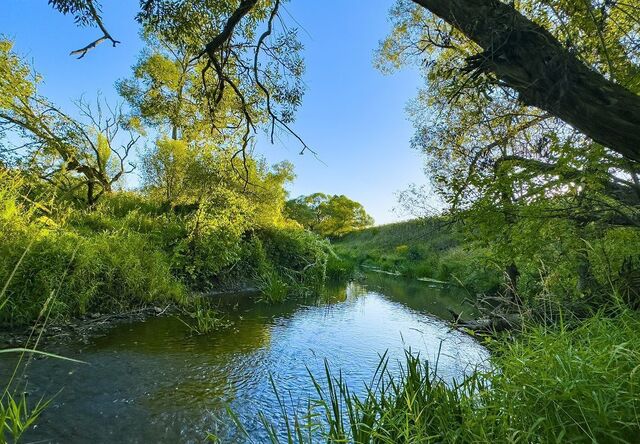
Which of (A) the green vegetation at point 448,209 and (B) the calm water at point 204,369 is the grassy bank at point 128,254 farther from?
(B) the calm water at point 204,369

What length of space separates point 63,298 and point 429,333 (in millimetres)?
7676

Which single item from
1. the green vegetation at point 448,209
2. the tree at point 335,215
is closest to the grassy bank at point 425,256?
the green vegetation at point 448,209

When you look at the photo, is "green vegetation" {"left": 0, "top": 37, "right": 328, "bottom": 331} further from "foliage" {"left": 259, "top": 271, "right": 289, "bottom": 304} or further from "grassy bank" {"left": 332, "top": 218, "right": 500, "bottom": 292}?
"grassy bank" {"left": 332, "top": 218, "right": 500, "bottom": 292}

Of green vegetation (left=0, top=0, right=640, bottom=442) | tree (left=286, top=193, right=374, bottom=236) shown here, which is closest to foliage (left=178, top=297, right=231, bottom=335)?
green vegetation (left=0, top=0, right=640, bottom=442)

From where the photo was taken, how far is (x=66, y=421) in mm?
3891

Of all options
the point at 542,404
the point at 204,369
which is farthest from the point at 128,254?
the point at 542,404

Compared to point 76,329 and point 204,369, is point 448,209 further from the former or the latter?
point 76,329

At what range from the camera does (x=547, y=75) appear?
2.49 m

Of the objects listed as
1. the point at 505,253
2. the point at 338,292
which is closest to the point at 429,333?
the point at 505,253

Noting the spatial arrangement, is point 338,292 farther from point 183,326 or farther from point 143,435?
point 143,435

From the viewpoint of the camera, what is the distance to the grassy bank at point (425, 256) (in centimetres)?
1451

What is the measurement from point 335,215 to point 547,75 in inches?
2073

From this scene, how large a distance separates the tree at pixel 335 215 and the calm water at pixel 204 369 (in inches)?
1749

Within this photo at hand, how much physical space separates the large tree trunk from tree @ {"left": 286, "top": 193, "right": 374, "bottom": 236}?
165 feet
